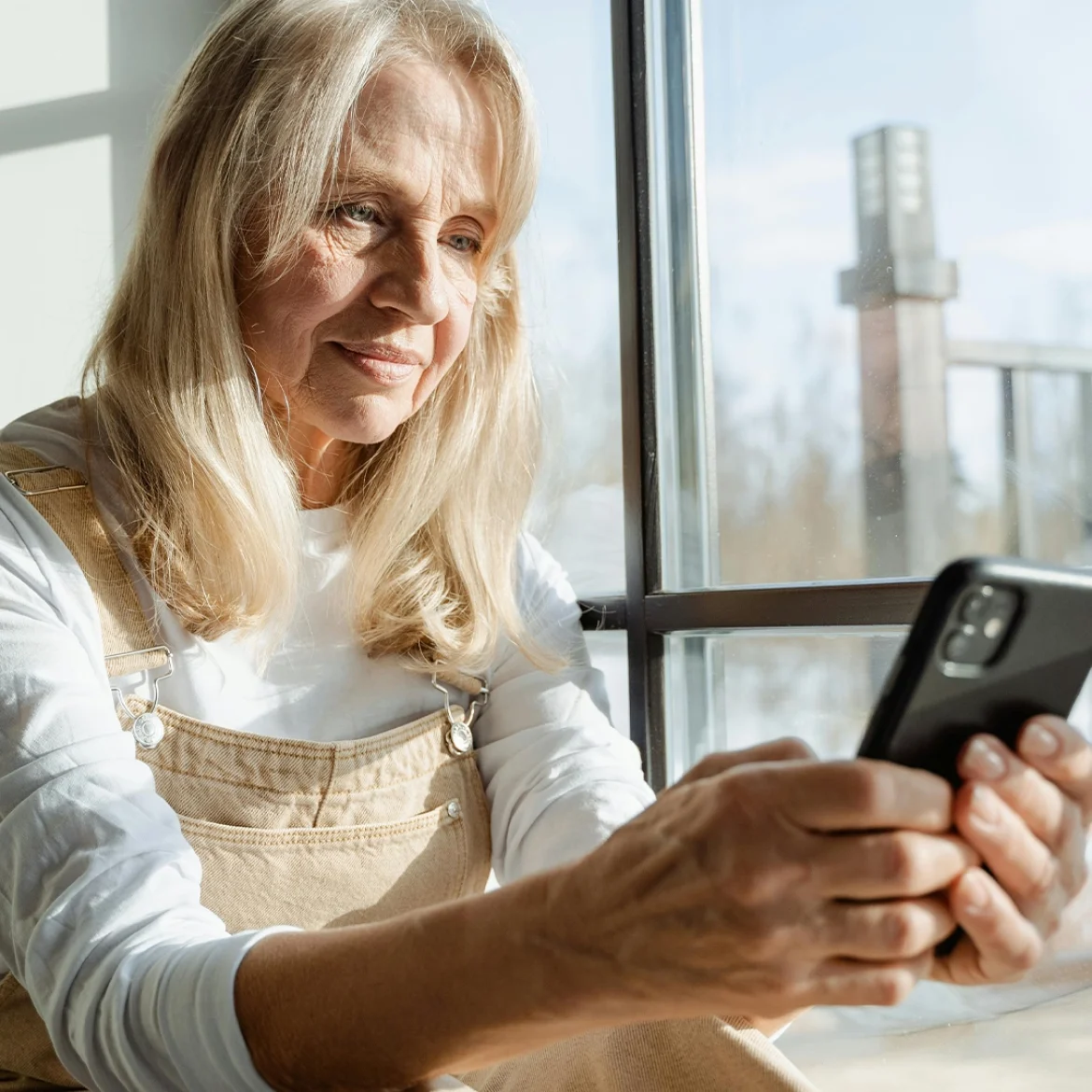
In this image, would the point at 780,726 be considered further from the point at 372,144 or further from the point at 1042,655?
the point at 1042,655

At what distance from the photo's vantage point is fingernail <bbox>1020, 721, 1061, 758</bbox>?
59 centimetres

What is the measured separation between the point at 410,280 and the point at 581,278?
Result: 0.68 metres

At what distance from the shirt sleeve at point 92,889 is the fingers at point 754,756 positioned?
287 mm

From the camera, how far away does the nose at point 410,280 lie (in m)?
1.18

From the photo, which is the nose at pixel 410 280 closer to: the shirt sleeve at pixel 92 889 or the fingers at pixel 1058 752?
the shirt sleeve at pixel 92 889

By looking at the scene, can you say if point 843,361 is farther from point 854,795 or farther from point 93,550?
point 854,795

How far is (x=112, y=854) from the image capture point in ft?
2.70

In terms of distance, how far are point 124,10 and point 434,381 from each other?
151cm

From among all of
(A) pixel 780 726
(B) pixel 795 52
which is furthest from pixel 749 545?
(B) pixel 795 52

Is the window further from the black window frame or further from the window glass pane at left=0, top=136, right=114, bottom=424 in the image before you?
the window glass pane at left=0, top=136, right=114, bottom=424

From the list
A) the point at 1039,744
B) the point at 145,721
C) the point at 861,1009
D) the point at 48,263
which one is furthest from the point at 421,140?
the point at 48,263

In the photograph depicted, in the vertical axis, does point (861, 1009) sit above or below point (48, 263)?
below

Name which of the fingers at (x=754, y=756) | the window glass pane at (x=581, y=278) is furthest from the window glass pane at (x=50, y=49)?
the fingers at (x=754, y=756)

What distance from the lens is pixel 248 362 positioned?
121 centimetres
